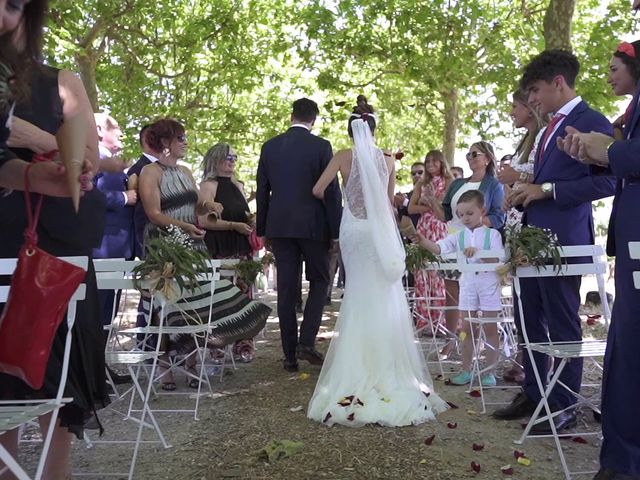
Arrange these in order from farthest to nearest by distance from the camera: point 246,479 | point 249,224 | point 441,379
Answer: point 249,224 → point 441,379 → point 246,479

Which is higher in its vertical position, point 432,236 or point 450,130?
point 450,130

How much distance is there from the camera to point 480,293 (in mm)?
6613

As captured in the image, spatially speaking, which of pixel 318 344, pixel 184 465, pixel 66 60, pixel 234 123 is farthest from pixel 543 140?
pixel 234 123

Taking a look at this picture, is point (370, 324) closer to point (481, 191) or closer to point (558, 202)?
point (558, 202)

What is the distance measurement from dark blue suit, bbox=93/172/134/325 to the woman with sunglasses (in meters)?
0.88

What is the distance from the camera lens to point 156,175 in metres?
6.48

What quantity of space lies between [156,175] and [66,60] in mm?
9402

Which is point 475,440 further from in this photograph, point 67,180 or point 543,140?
point 67,180

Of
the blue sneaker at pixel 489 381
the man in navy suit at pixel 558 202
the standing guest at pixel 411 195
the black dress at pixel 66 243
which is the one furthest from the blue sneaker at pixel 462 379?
the standing guest at pixel 411 195

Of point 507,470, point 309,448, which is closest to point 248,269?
point 309,448

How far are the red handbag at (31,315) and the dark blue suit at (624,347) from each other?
94.8 inches

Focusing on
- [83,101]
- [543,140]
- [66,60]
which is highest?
[66,60]

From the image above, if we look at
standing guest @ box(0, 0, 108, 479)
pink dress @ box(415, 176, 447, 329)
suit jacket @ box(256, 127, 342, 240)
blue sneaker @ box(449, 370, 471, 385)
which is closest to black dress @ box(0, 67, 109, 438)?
standing guest @ box(0, 0, 108, 479)

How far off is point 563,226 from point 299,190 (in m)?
3.15
